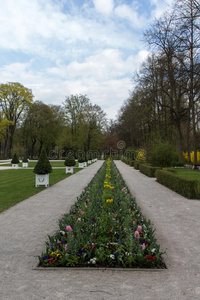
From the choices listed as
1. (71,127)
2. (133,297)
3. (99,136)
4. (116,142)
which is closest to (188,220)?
(133,297)

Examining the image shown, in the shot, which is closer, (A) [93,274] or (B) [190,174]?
(A) [93,274]

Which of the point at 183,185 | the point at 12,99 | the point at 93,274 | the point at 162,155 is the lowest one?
the point at 93,274

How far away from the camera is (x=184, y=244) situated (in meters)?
4.14

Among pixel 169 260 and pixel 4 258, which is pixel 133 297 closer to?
pixel 169 260

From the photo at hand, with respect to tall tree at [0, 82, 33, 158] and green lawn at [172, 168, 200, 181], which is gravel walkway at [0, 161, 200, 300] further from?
tall tree at [0, 82, 33, 158]

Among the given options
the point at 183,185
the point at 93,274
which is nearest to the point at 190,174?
the point at 183,185

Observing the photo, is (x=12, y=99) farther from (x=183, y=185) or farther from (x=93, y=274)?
(x=93, y=274)

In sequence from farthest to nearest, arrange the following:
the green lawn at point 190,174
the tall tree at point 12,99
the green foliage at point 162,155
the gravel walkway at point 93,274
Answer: the tall tree at point 12,99 < the green foliage at point 162,155 < the green lawn at point 190,174 < the gravel walkway at point 93,274

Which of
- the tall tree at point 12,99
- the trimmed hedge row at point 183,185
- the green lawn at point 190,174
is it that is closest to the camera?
the trimmed hedge row at point 183,185

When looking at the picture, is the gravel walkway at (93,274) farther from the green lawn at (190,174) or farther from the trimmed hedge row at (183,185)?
the green lawn at (190,174)

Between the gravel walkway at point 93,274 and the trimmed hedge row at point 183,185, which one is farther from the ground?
the trimmed hedge row at point 183,185

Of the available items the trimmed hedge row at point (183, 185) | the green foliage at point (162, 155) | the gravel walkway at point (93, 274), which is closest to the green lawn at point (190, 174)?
the trimmed hedge row at point (183, 185)

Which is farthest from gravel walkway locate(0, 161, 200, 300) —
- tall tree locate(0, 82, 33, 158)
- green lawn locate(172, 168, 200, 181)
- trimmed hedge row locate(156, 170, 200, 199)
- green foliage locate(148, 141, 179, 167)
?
tall tree locate(0, 82, 33, 158)

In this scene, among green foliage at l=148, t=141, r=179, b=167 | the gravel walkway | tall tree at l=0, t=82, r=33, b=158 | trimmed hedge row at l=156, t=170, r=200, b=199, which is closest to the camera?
the gravel walkway
